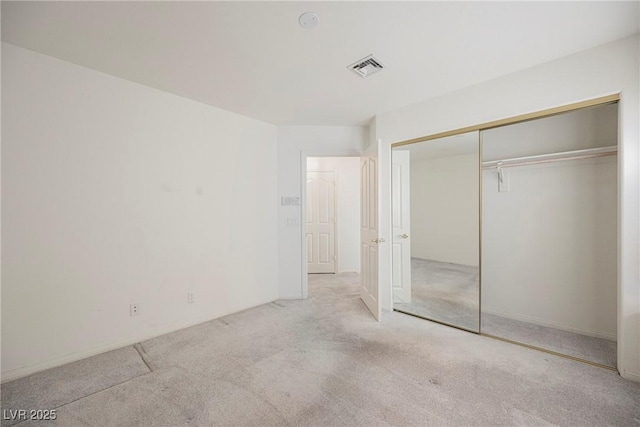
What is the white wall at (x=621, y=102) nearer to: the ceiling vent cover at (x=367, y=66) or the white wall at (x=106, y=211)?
the ceiling vent cover at (x=367, y=66)

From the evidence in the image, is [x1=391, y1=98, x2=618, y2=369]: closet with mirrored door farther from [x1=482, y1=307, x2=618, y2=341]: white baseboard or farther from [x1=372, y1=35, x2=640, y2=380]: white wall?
[x1=372, y1=35, x2=640, y2=380]: white wall

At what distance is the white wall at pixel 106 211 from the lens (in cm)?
195

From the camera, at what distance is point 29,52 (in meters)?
1.98

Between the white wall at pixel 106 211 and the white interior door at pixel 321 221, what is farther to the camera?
the white interior door at pixel 321 221

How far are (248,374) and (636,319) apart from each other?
2.85 metres

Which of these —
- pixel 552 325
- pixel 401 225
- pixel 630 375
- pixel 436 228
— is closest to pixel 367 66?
pixel 401 225

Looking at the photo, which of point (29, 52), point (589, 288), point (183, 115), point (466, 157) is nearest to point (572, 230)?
point (589, 288)

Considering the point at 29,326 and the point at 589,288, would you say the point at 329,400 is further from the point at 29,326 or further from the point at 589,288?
the point at 589,288

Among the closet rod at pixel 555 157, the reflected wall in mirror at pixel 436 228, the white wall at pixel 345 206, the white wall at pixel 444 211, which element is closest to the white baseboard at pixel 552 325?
the reflected wall in mirror at pixel 436 228

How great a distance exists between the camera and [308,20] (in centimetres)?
168

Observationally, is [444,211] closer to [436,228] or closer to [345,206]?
[436,228]

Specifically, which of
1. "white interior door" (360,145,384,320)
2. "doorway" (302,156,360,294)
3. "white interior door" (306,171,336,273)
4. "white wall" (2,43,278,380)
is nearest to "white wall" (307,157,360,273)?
"doorway" (302,156,360,294)

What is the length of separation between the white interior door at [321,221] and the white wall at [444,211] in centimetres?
199

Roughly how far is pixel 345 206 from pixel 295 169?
190 cm
